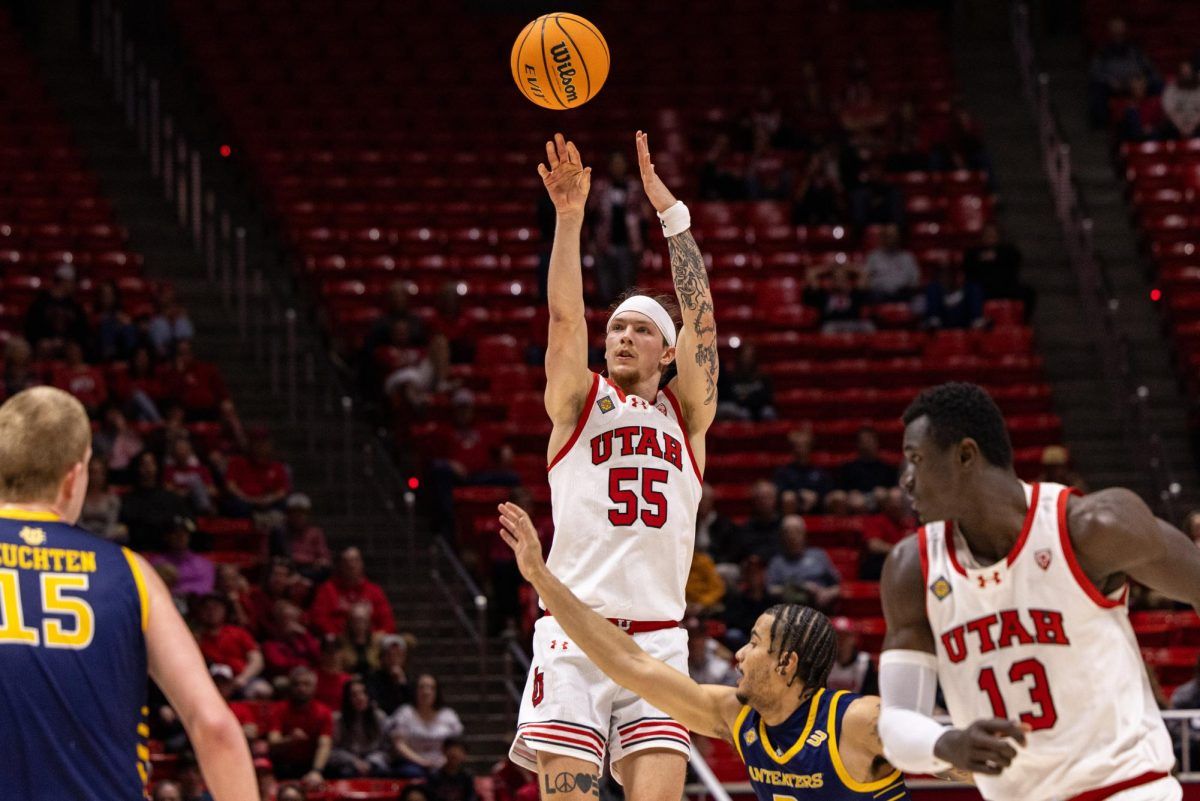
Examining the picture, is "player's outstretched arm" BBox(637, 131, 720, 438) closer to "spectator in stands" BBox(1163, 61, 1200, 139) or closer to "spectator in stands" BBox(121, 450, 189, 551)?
"spectator in stands" BBox(121, 450, 189, 551)

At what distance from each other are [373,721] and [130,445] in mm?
3967

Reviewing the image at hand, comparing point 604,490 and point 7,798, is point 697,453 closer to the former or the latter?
point 604,490

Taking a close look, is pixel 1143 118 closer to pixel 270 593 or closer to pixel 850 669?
pixel 850 669

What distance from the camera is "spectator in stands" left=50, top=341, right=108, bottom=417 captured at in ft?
55.5

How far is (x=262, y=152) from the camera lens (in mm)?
22656

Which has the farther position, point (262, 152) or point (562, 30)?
point (262, 152)

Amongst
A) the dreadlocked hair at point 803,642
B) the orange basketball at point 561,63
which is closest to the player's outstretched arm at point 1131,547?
the dreadlocked hair at point 803,642

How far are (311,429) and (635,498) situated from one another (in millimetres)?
11003

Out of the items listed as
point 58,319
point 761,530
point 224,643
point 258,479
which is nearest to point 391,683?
point 224,643

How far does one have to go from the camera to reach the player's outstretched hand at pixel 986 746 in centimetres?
502

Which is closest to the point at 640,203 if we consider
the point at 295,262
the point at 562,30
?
Answer: the point at 295,262

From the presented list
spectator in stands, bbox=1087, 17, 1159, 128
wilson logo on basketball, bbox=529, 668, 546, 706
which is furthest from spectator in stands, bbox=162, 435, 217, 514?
spectator in stands, bbox=1087, 17, 1159, 128

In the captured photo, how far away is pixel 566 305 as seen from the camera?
25.6ft

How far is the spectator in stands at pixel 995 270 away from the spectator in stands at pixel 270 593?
874 centimetres
